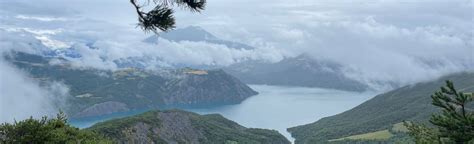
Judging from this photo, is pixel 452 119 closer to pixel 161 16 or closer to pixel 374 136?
pixel 161 16

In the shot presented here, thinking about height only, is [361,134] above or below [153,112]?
below

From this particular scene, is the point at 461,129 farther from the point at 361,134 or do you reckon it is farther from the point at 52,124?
the point at 361,134

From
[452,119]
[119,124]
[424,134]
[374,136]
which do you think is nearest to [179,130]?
[119,124]

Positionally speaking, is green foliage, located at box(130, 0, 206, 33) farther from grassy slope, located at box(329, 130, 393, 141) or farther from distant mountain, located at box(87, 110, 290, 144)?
grassy slope, located at box(329, 130, 393, 141)

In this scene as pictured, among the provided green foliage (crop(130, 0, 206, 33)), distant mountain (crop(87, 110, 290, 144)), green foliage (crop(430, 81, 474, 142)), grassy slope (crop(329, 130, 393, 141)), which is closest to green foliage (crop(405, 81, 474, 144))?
green foliage (crop(430, 81, 474, 142))

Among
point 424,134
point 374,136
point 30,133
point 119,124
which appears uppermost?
point 30,133

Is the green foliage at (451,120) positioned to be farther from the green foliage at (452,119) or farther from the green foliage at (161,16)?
the green foliage at (161,16)

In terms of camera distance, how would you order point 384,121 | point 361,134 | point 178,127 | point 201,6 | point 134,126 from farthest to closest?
point 384,121 < point 361,134 < point 178,127 < point 134,126 < point 201,6

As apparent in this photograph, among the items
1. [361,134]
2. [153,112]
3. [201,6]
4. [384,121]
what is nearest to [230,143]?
[153,112]
